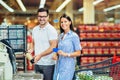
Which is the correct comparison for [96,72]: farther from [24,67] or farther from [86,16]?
[86,16]

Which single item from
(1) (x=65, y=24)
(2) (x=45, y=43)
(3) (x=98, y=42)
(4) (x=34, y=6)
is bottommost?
(3) (x=98, y=42)

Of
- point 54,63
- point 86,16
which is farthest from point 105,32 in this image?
point 54,63

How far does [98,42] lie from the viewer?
11.7 meters

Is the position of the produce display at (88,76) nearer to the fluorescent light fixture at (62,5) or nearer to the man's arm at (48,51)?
the man's arm at (48,51)

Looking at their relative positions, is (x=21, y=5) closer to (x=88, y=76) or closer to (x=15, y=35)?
(x=15, y=35)

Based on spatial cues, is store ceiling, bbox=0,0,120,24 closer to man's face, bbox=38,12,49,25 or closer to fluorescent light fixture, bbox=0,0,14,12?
fluorescent light fixture, bbox=0,0,14,12

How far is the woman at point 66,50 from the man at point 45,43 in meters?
0.12

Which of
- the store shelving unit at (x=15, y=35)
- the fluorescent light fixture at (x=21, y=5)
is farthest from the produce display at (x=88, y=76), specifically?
the fluorescent light fixture at (x=21, y=5)

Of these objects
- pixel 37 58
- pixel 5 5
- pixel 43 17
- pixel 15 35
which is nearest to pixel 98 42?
pixel 15 35

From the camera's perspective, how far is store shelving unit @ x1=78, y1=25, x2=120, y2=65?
1161cm

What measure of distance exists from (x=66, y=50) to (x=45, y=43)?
335 mm

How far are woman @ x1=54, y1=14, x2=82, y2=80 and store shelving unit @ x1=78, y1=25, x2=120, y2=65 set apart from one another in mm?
7200

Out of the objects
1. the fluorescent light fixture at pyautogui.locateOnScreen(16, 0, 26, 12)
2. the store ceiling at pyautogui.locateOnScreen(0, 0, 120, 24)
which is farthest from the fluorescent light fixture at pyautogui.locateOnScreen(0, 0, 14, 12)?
the fluorescent light fixture at pyautogui.locateOnScreen(16, 0, 26, 12)

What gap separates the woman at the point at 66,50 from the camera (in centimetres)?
429
